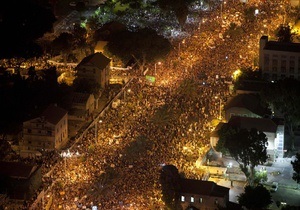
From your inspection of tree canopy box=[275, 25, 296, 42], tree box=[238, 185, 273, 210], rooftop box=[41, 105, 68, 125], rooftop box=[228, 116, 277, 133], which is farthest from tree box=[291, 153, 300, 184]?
tree canopy box=[275, 25, 296, 42]

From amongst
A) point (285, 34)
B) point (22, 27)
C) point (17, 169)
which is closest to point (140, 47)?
point (22, 27)

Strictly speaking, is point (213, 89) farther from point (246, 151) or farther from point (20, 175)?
point (20, 175)

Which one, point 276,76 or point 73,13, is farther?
point 73,13

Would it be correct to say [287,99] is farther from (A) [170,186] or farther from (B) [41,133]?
(B) [41,133]

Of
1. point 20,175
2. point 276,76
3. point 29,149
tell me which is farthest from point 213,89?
point 20,175

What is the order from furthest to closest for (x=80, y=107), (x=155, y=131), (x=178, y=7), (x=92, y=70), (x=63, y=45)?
(x=178, y=7) < (x=63, y=45) < (x=92, y=70) < (x=80, y=107) < (x=155, y=131)

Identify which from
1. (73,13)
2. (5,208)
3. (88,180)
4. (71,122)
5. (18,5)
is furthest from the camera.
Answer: (73,13)
